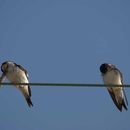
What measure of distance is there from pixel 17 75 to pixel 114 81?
2161 mm

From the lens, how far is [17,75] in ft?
34.8

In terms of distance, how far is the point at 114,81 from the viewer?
10781 millimetres

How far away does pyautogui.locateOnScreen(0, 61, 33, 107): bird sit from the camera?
10523 millimetres

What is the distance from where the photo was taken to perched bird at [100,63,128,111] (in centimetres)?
1026

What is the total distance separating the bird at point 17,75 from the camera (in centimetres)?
1052

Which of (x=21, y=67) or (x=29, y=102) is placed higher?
(x=21, y=67)

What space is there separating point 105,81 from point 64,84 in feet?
14.4

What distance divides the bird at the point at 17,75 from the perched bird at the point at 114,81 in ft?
5.77

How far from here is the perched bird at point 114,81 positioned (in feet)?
33.7

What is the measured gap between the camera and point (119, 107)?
1003 cm

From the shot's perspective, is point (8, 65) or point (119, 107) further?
point (8, 65)

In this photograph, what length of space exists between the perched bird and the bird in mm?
1758

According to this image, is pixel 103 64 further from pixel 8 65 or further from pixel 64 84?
pixel 64 84

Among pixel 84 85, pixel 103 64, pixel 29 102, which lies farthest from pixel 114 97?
pixel 84 85
